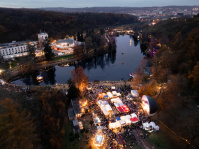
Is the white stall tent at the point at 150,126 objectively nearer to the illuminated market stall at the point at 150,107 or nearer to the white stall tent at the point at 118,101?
the illuminated market stall at the point at 150,107

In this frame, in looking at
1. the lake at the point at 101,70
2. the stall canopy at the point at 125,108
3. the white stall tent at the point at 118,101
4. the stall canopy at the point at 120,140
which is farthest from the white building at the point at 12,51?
the stall canopy at the point at 120,140

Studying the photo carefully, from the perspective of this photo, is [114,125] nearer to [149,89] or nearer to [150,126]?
[150,126]

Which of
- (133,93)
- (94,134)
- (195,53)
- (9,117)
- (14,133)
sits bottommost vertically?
(94,134)

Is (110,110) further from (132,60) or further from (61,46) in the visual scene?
(61,46)

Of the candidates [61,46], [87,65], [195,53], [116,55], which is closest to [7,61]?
[61,46]

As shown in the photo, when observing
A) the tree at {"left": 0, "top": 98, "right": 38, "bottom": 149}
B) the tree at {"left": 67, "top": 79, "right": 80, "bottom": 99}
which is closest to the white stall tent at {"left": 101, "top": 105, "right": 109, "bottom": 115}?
the tree at {"left": 67, "top": 79, "right": 80, "bottom": 99}

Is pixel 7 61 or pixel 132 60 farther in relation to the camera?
pixel 132 60

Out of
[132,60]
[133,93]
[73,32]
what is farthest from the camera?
[73,32]
